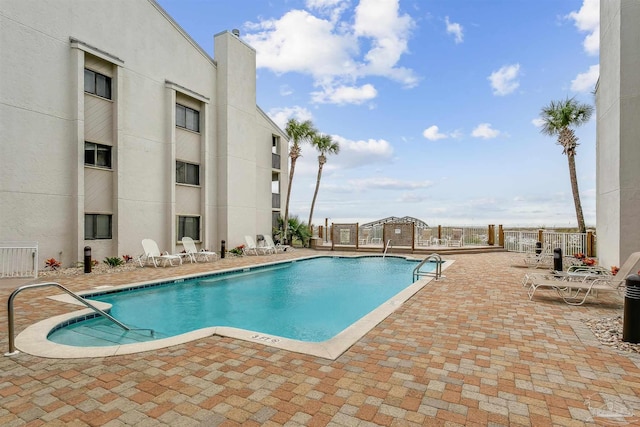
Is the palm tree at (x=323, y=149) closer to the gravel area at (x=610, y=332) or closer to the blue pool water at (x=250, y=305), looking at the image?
the blue pool water at (x=250, y=305)

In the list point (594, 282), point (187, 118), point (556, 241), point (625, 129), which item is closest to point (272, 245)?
point (187, 118)

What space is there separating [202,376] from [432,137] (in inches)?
783

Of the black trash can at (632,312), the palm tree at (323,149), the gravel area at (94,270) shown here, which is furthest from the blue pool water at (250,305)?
the palm tree at (323,149)

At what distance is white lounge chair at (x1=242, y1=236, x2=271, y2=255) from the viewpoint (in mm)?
16672

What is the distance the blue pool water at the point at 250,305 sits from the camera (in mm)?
5711

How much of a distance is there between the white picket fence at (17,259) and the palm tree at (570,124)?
2288cm

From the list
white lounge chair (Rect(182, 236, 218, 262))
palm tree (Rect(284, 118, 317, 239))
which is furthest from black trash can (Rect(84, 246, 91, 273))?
palm tree (Rect(284, 118, 317, 239))

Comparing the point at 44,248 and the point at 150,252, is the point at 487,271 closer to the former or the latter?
the point at 150,252

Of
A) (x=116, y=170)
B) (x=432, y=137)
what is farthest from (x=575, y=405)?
(x=432, y=137)

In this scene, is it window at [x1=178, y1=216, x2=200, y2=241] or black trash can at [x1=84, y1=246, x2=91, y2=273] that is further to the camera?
window at [x1=178, y1=216, x2=200, y2=241]

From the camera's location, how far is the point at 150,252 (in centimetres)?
1188

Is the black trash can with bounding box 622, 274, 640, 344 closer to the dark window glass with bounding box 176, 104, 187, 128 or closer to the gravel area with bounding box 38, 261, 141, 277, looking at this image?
the gravel area with bounding box 38, 261, 141, 277

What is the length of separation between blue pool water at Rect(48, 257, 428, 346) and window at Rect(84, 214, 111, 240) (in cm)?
467

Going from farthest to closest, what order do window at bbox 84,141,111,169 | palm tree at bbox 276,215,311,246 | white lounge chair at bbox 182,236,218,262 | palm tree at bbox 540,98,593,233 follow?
palm tree at bbox 276,215,311,246
palm tree at bbox 540,98,593,233
white lounge chair at bbox 182,236,218,262
window at bbox 84,141,111,169
